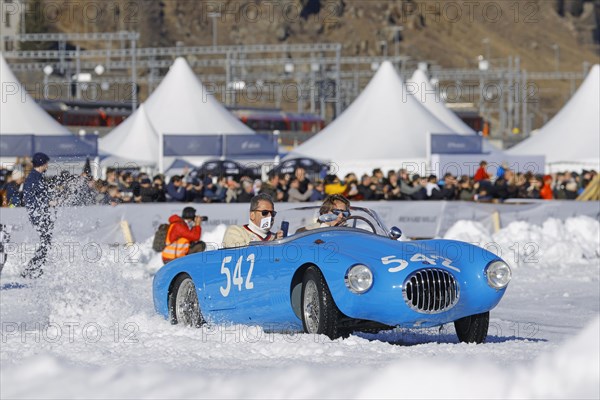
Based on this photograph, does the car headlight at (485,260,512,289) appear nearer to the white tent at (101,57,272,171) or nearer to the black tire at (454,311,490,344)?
the black tire at (454,311,490,344)

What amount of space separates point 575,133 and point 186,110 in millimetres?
11671

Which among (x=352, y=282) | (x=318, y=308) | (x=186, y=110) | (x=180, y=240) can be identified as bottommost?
(x=180, y=240)

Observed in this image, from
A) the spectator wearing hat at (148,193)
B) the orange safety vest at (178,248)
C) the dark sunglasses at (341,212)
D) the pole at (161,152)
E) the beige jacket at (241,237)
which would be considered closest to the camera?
the dark sunglasses at (341,212)

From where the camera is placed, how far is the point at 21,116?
114 ft

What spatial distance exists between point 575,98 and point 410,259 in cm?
3172

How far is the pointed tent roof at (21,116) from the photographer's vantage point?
113 feet

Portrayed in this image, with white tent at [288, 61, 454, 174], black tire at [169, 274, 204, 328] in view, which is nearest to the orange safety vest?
black tire at [169, 274, 204, 328]

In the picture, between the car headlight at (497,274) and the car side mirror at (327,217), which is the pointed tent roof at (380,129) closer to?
the car side mirror at (327,217)

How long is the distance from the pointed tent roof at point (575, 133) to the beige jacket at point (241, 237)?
91.6 ft

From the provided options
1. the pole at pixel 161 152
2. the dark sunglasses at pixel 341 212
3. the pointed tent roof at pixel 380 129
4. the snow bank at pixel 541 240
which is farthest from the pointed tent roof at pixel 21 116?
the dark sunglasses at pixel 341 212

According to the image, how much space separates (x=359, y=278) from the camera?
10211 millimetres

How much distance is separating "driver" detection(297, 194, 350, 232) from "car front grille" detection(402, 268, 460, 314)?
4.99ft

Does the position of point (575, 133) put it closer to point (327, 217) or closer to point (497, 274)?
point (327, 217)

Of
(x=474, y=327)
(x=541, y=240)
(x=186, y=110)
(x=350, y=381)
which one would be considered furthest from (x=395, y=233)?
(x=186, y=110)
